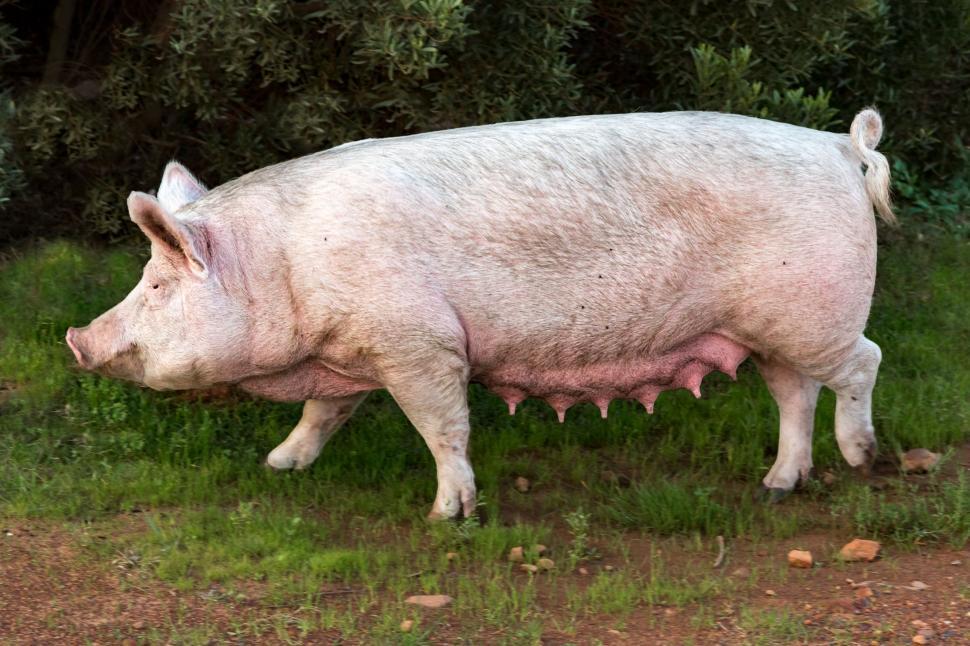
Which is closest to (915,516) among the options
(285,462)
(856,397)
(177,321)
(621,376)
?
(856,397)

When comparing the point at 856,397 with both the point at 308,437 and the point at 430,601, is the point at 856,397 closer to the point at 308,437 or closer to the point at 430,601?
the point at 430,601

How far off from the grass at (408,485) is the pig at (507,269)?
479mm

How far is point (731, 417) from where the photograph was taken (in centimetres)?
646

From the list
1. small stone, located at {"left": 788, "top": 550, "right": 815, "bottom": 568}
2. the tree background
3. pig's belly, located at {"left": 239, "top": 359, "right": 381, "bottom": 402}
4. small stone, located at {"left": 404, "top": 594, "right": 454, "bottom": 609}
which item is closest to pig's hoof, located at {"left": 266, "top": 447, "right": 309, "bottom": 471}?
pig's belly, located at {"left": 239, "top": 359, "right": 381, "bottom": 402}

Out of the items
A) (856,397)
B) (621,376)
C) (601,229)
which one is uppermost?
(601,229)

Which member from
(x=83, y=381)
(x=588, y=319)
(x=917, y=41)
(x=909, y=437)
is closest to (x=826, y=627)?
(x=588, y=319)

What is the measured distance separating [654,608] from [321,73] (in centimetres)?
316

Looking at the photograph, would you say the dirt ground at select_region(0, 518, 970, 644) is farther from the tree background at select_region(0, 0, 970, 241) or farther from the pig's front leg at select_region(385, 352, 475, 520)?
the tree background at select_region(0, 0, 970, 241)

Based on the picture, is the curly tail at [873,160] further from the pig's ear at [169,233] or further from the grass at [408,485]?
the pig's ear at [169,233]

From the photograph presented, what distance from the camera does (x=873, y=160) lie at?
534cm

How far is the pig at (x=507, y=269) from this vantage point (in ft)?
16.2

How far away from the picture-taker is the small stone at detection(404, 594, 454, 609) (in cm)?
456

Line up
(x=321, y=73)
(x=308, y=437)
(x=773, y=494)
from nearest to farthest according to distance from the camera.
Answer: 1. (x=773, y=494)
2. (x=308, y=437)
3. (x=321, y=73)

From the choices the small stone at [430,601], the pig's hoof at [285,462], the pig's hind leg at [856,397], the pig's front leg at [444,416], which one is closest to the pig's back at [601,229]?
the pig's front leg at [444,416]
